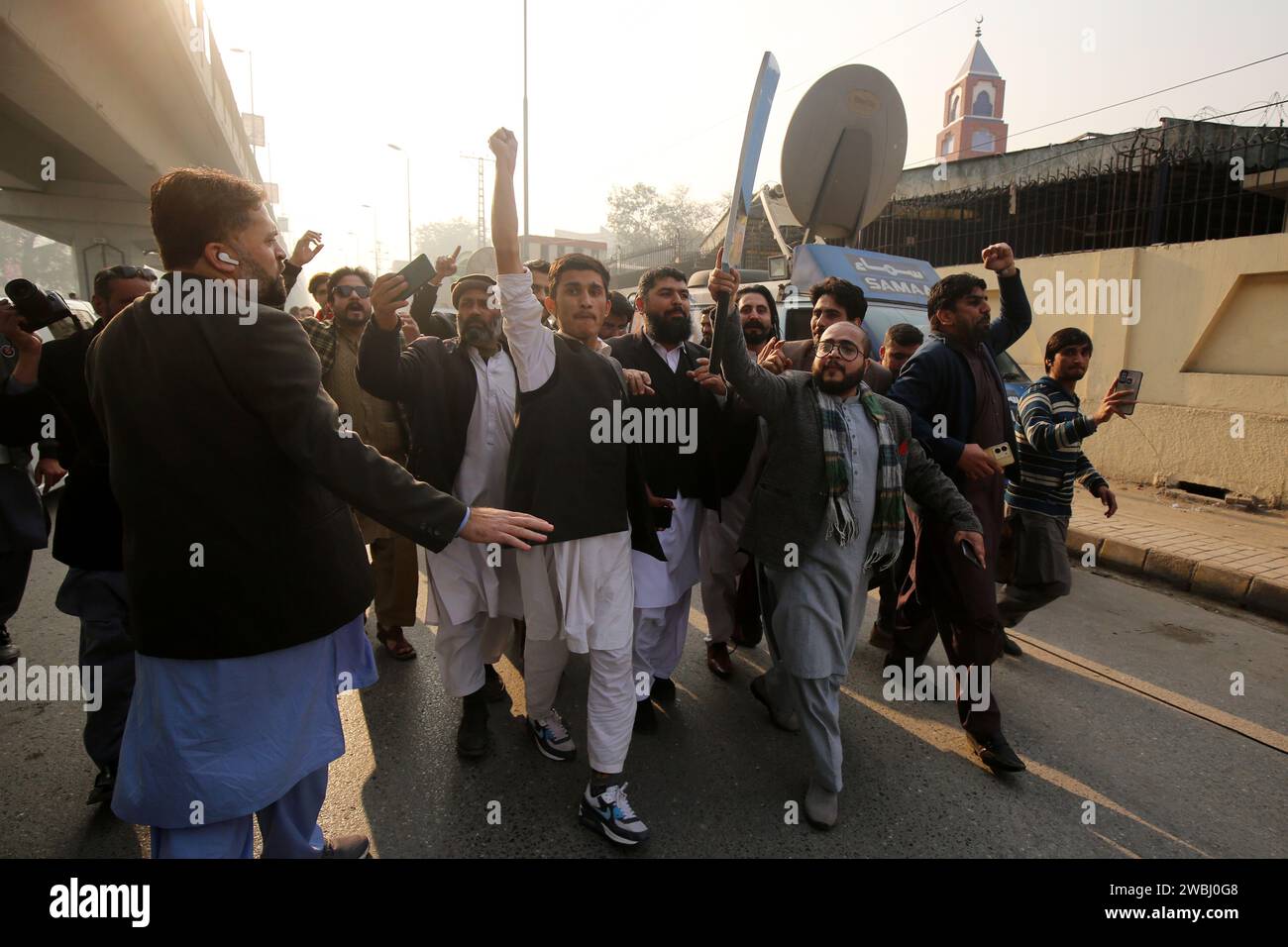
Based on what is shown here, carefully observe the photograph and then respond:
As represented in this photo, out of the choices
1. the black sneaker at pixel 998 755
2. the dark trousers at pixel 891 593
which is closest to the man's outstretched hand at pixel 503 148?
the black sneaker at pixel 998 755

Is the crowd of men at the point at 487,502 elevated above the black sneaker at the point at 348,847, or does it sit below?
above

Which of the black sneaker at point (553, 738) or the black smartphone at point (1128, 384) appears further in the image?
the black smartphone at point (1128, 384)

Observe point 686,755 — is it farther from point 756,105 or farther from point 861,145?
point 861,145

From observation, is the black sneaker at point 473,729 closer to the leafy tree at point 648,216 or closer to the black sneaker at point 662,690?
the black sneaker at point 662,690

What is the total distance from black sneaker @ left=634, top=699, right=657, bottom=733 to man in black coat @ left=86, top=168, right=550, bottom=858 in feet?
5.21

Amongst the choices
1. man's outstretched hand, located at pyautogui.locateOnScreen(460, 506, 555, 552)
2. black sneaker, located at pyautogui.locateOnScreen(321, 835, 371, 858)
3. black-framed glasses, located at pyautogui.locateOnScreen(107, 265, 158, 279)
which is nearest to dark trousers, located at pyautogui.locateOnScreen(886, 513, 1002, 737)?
man's outstretched hand, located at pyautogui.locateOnScreen(460, 506, 555, 552)

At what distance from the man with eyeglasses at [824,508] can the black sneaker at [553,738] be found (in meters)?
0.91

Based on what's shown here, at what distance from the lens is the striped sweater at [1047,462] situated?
3.55 meters

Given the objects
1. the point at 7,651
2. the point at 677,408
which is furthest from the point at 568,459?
the point at 7,651

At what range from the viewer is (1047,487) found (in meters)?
3.59

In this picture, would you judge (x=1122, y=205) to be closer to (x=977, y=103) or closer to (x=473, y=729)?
(x=473, y=729)

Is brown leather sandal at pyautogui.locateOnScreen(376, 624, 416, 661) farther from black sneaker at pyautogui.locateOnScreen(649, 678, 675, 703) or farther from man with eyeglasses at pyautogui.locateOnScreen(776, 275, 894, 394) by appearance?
man with eyeglasses at pyautogui.locateOnScreen(776, 275, 894, 394)
